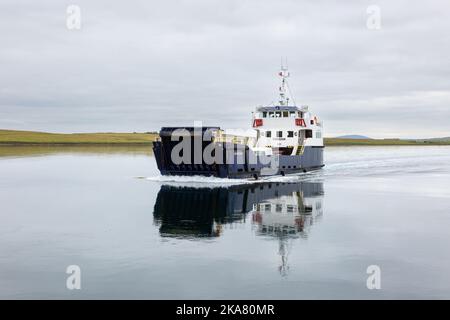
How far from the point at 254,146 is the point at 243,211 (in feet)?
67.4

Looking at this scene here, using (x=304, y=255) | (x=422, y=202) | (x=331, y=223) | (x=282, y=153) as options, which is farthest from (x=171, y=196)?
(x=282, y=153)

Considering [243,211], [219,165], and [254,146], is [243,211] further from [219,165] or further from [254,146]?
[254,146]

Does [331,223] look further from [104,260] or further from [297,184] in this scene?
[297,184]

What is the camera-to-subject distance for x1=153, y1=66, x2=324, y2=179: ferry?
3347cm

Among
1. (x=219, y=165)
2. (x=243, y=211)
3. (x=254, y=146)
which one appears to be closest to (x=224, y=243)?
(x=243, y=211)

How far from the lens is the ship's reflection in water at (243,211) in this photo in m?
17.2

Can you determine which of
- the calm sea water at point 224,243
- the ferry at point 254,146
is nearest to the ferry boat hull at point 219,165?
the ferry at point 254,146

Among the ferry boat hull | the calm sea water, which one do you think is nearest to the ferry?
the ferry boat hull

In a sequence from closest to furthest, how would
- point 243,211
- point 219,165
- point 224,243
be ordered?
point 224,243 → point 243,211 → point 219,165

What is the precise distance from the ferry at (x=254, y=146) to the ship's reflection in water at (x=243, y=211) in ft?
8.60

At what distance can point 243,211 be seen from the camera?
890 inches

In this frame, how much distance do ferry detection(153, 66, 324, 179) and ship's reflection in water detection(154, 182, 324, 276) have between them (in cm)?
262

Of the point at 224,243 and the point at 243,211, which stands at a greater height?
the point at 243,211
